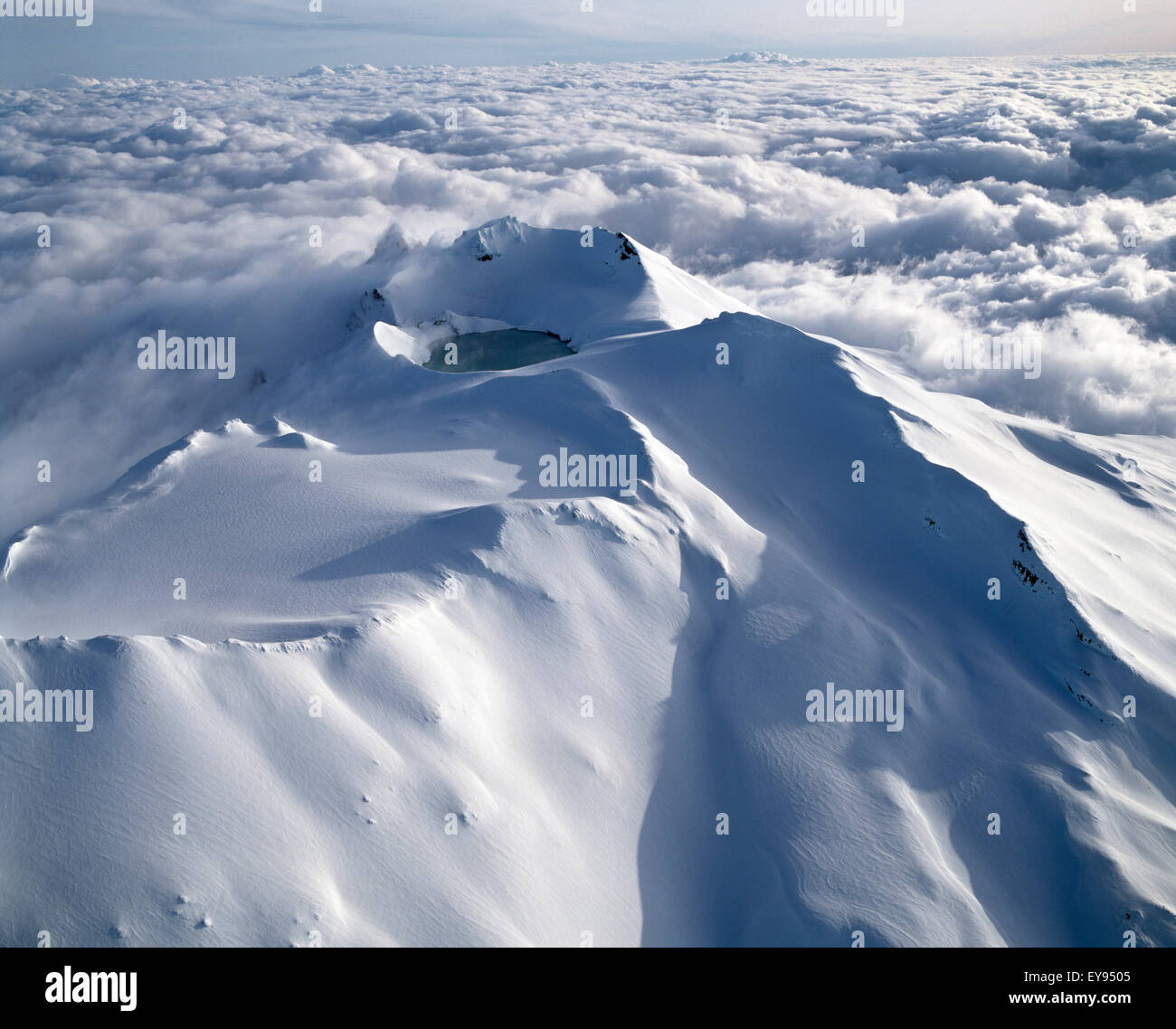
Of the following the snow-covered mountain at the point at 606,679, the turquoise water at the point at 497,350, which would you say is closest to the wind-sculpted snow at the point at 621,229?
the turquoise water at the point at 497,350

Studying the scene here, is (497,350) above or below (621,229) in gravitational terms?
below

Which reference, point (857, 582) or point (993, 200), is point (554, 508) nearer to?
point (857, 582)

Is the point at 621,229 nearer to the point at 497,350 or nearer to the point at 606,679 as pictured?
the point at 497,350

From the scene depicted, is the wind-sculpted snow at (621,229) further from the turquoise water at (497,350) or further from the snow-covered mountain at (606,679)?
the snow-covered mountain at (606,679)

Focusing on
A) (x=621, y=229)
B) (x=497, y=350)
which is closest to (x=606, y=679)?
(x=497, y=350)

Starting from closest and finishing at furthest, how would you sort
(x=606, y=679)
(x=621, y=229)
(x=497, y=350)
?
1. (x=606, y=679)
2. (x=497, y=350)
3. (x=621, y=229)

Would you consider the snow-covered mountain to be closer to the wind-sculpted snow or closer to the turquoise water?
the turquoise water
